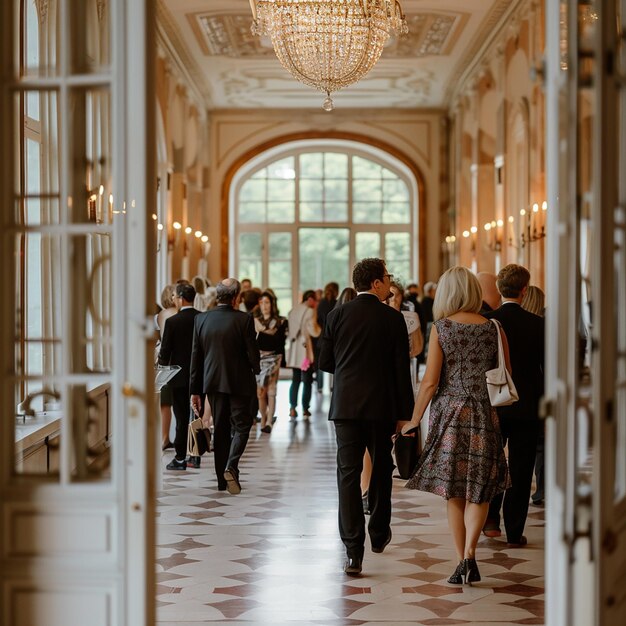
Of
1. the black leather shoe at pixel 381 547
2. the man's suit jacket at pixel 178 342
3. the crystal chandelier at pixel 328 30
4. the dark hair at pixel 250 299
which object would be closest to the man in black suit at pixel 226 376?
the man's suit jacket at pixel 178 342

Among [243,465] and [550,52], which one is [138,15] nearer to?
[550,52]

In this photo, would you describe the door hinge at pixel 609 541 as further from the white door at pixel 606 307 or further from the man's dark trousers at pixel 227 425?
the man's dark trousers at pixel 227 425

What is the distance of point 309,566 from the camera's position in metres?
6.03

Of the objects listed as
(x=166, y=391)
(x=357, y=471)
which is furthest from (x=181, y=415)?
(x=357, y=471)

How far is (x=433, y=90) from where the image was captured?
20250mm

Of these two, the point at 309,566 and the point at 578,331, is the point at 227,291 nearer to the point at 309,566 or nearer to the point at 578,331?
the point at 309,566

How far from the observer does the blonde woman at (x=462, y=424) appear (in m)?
5.59

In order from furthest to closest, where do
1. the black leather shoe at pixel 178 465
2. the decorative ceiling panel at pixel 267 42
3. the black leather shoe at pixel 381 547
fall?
1. the decorative ceiling panel at pixel 267 42
2. the black leather shoe at pixel 178 465
3. the black leather shoe at pixel 381 547

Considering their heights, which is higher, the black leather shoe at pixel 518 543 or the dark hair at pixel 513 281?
the dark hair at pixel 513 281

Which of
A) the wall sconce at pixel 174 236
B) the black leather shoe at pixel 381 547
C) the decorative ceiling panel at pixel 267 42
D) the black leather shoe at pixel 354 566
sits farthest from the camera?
the wall sconce at pixel 174 236

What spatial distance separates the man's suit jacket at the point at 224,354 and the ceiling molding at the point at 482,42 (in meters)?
7.38

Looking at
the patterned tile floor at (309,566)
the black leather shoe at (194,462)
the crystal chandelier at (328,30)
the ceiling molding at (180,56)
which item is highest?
the ceiling molding at (180,56)

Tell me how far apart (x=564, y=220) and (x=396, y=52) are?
571 inches

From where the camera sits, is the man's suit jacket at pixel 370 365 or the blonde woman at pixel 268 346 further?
the blonde woman at pixel 268 346
